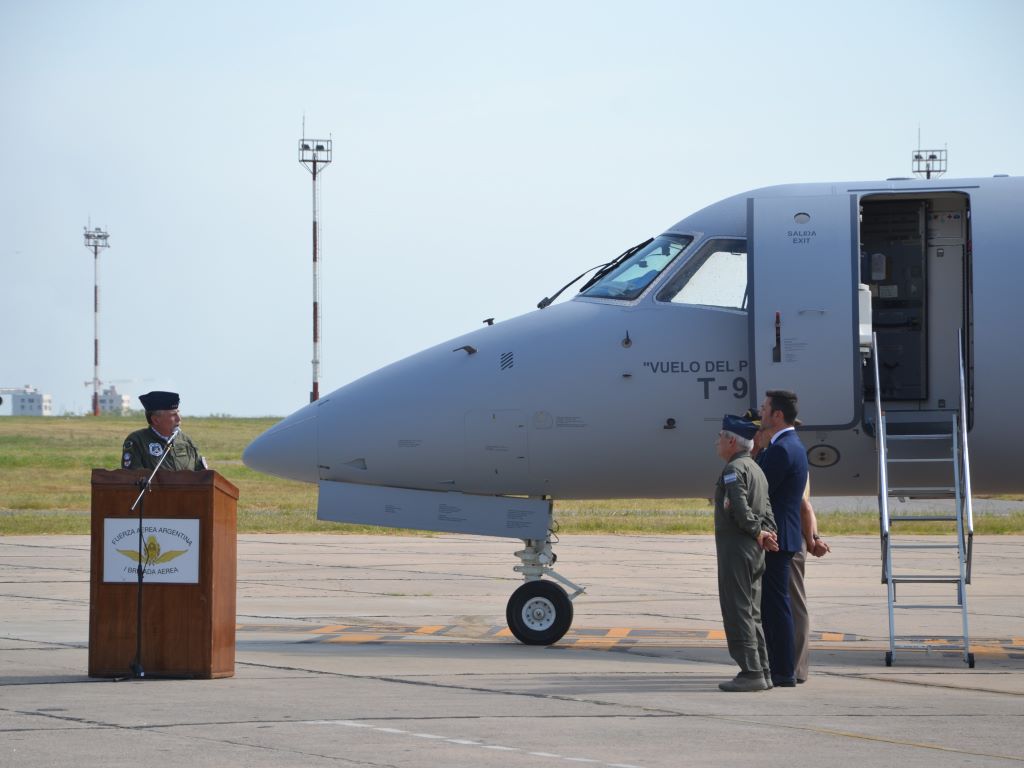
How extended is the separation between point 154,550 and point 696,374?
16.1ft

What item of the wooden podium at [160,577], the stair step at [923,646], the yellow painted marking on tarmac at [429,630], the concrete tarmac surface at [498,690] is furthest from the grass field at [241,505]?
the wooden podium at [160,577]

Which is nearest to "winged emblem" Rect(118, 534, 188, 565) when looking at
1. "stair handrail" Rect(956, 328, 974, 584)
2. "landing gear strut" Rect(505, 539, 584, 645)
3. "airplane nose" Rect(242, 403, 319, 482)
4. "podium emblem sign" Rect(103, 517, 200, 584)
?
"podium emblem sign" Rect(103, 517, 200, 584)

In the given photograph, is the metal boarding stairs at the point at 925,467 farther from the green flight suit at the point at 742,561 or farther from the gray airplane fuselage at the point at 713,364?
the green flight suit at the point at 742,561

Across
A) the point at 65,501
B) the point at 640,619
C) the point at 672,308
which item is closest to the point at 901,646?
the point at 672,308

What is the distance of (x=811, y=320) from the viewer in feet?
40.9

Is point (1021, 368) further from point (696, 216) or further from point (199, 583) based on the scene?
point (199, 583)

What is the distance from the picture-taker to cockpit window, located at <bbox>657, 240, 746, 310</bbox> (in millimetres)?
13102

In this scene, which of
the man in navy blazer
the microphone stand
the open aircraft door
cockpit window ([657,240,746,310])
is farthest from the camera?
cockpit window ([657,240,746,310])

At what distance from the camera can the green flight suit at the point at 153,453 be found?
1110 centimetres

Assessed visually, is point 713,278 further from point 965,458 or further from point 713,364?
point 965,458

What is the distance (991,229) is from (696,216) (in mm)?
2544

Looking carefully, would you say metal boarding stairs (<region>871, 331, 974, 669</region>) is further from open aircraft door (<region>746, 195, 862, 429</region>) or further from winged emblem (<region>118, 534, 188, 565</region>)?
winged emblem (<region>118, 534, 188, 565</region>)

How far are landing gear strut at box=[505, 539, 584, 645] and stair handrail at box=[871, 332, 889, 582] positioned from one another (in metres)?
2.94

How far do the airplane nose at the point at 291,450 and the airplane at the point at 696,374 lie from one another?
0.07 feet
